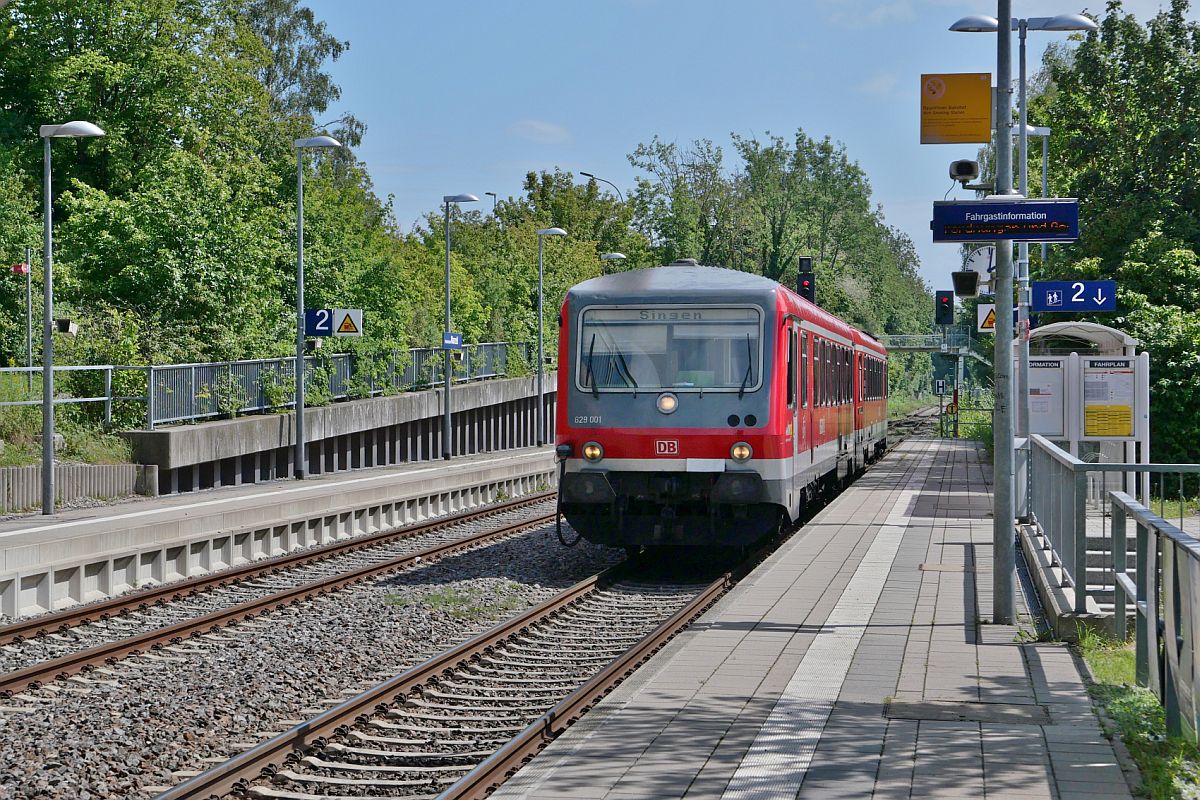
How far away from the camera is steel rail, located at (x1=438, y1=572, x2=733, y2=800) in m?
6.87

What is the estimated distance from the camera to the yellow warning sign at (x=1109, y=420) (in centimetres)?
1914

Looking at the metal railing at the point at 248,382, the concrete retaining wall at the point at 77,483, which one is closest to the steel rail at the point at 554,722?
the concrete retaining wall at the point at 77,483

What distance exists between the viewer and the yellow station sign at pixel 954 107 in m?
11.6

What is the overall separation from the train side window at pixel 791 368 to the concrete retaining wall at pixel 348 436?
13.8 m

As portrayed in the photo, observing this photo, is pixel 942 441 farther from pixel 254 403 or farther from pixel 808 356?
pixel 808 356

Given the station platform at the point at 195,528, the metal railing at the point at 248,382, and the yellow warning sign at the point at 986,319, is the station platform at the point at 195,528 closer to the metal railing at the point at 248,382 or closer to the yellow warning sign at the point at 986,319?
the metal railing at the point at 248,382

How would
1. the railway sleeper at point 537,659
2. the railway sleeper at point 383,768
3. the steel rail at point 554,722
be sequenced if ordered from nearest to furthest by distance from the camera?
the steel rail at point 554,722 → the railway sleeper at point 383,768 → the railway sleeper at point 537,659

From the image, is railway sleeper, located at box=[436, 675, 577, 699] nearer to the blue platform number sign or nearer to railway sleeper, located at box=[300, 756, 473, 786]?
railway sleeper, located at box=[300, 756, 473, 786]

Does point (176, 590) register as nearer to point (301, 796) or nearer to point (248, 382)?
point (301, 796)

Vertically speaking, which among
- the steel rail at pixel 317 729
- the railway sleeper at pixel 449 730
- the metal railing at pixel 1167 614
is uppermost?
the metal railing at pixel 1167 614

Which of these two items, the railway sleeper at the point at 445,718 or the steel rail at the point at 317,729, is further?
the railway sleeper at the point at 445,718

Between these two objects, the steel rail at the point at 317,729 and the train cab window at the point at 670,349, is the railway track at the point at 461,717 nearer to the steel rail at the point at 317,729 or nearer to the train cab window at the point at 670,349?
the steel rail at the point at 317,729

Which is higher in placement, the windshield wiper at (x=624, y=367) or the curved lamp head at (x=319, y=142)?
the curved lamp head at (x=319, y=142)

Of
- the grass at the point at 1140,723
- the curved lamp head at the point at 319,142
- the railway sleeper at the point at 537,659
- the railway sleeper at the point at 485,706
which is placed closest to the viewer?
the grass at the point at 1140,723
